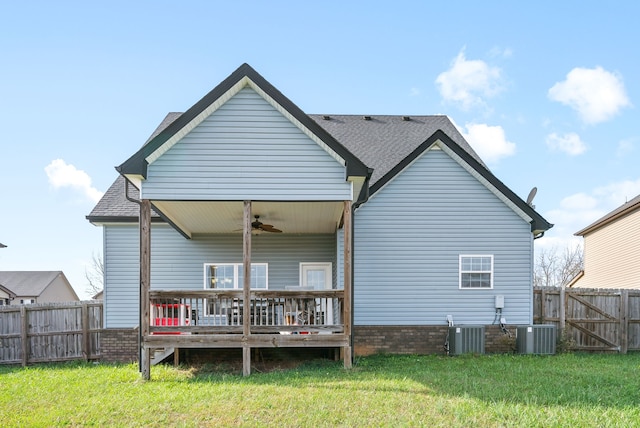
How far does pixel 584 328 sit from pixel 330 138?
30.5 feet

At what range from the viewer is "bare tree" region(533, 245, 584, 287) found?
43062mm

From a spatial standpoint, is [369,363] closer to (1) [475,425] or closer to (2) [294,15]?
(1) [475,425]

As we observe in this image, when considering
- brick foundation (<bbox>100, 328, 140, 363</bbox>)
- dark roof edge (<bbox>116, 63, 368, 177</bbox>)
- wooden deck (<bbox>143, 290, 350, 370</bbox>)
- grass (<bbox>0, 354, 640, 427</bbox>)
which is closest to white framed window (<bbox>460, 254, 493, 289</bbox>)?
grass (<bbox>0, 354, 640, 427</bbox>)

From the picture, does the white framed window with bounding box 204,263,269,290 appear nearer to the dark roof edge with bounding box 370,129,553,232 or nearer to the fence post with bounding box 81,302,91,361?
the fence post with bounding box 81,302,91,361

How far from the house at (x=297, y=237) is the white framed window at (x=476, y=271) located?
3cm

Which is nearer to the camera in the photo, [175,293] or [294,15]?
[175,293]

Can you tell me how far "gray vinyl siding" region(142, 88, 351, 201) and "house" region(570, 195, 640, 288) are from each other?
15465 millimetres

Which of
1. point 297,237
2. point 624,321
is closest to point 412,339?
point 297,237

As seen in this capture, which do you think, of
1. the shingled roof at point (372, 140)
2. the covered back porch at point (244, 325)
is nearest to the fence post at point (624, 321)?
the shingled roof at point (372, 140)

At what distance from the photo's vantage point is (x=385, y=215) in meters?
13.5

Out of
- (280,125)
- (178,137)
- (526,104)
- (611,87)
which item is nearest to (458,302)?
(526,104)

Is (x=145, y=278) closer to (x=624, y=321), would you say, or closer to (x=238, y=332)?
(x=238, y=332)

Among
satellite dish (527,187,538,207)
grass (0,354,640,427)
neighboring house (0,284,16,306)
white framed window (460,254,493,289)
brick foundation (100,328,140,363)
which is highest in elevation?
satellite dish (527,187,538,207)

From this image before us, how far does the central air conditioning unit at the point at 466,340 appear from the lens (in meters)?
13.0
